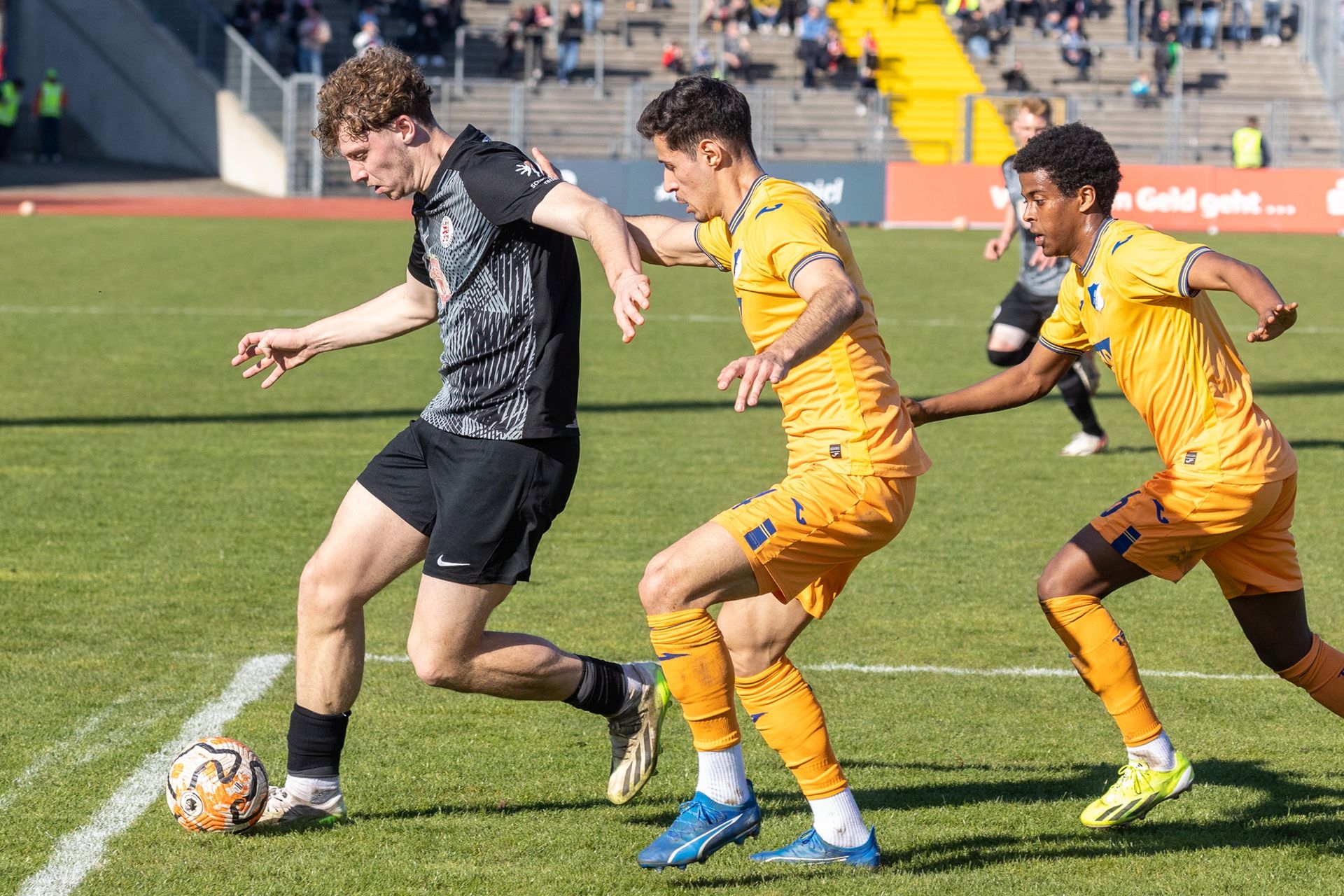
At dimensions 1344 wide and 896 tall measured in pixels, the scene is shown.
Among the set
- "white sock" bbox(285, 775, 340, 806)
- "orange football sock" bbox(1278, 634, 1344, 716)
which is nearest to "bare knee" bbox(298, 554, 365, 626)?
"white sock" bbox(285, 775, 340, 806)

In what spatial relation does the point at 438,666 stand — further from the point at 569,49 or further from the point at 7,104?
the point at 7,104

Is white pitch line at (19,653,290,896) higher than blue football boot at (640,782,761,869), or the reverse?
blue football boot at (640,782,761,869)

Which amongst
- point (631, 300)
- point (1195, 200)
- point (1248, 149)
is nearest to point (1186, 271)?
point (631, 300)

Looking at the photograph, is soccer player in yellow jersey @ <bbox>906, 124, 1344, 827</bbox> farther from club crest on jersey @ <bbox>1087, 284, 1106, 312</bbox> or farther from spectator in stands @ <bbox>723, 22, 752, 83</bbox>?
spectator in stands @ <bbox>723, 22, 752, 83</bbox>

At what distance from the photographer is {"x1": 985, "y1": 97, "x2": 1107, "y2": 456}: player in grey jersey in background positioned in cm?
1015

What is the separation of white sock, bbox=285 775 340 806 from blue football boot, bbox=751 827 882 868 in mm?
1219

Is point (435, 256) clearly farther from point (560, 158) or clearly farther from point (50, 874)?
point (560, 158)

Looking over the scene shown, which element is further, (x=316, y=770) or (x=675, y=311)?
(x=675, y=311)

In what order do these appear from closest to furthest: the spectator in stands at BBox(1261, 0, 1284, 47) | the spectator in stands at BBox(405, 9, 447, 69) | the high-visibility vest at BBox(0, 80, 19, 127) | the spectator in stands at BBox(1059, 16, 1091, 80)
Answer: the spectator in stands at BBox(405, 9, 447, 69) → the high-visibility vest at BBox(0, 80, 19, 127) → the spectator in stands at BBox(1059, 16, 1091, 80) → the spectator in stands at BBox(1261, 0, 1284, 47)

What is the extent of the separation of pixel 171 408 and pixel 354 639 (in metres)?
7.71

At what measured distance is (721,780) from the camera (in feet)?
13.3

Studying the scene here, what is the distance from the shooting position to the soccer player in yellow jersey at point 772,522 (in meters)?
3.94

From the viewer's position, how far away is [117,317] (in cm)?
1628

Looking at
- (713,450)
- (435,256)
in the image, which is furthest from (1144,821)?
(713,450)
